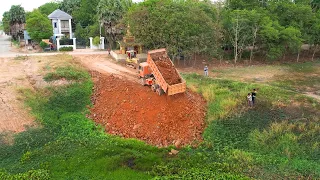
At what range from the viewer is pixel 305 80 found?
29859 mm

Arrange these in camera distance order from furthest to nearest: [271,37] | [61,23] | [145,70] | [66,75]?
1. [61,23]
2. [271,37]
3. [66,75]
4. [145,70]

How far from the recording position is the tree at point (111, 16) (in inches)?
1657

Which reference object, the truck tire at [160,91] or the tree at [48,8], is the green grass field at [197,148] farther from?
the tree at [48,8]

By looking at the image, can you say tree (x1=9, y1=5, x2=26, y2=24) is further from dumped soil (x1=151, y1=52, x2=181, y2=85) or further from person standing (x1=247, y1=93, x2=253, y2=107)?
person standing (x1=247, y1=93, x2=253, y2=107)

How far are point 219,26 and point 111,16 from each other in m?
15.2

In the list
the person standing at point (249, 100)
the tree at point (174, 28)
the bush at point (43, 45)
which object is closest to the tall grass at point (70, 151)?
the person standing at point (249, 100)

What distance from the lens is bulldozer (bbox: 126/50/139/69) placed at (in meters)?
32.0

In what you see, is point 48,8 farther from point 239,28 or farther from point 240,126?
point 240,126

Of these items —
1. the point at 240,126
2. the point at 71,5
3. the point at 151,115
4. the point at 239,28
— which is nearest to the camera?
the point at 240,126

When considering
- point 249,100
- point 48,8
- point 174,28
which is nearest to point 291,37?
point 174,28

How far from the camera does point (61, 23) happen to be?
170ft

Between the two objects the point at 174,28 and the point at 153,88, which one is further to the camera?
the point at 174,28

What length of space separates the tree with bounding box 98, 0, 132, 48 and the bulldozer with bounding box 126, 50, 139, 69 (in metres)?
9.84

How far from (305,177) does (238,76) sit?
17.0m
